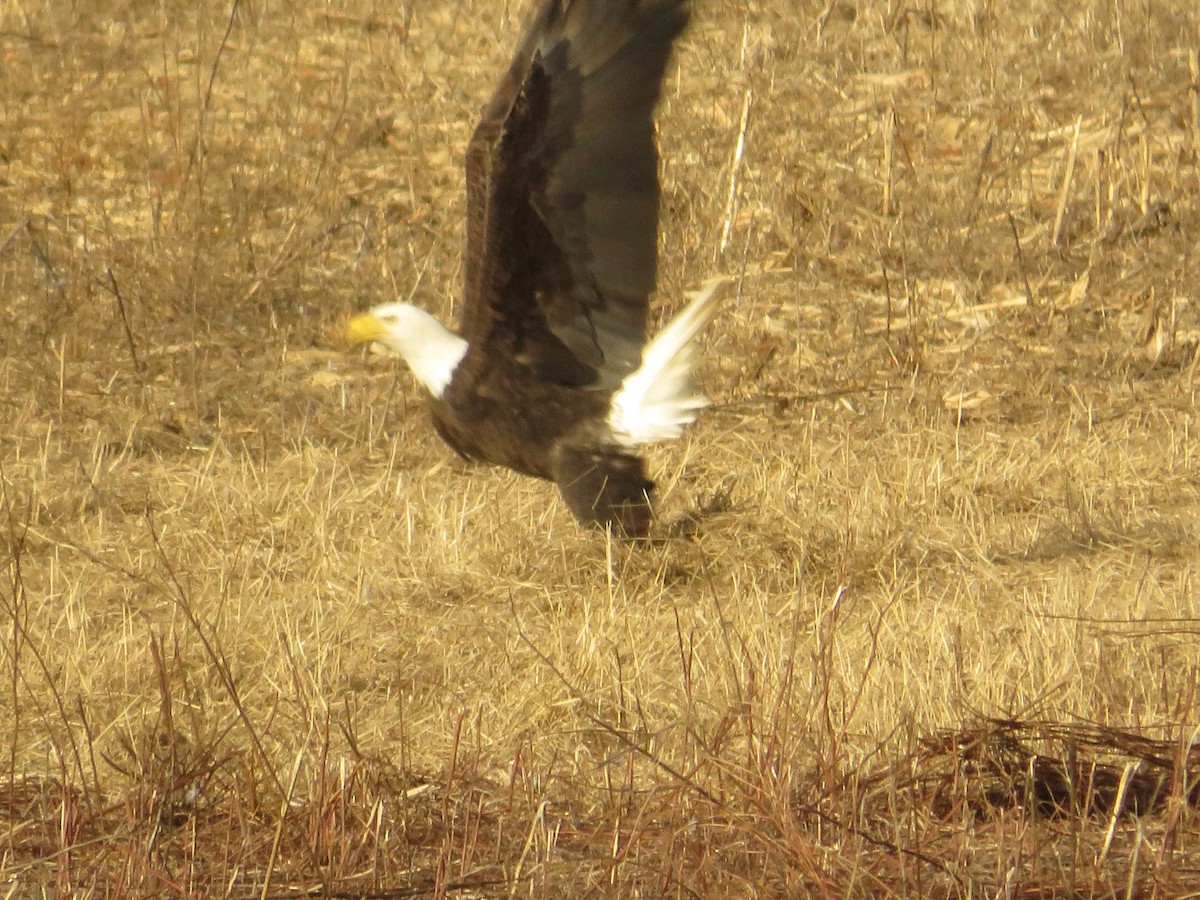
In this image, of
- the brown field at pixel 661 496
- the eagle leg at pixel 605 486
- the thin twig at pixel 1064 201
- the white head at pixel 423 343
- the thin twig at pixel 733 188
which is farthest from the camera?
the thin twig at pixel 1064 201

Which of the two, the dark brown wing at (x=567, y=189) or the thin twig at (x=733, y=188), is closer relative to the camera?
the dark brown wing at (x=567, y=189)

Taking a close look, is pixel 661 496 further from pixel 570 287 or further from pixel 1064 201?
pixel 1064 201

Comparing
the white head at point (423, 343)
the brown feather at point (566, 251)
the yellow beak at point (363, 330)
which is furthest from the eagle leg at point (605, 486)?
the yellow beak at point (363, 330)

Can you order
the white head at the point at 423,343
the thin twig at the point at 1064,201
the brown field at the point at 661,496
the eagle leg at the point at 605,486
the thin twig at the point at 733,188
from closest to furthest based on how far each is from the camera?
the brown field at the point at 661,496, the eagle leg at the point at 605,486, the white head at the point at 423,343, the thin twig at the point at 733,188, the thin twig at the point at 1064,201

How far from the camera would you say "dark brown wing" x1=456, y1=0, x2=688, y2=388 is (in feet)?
17.1

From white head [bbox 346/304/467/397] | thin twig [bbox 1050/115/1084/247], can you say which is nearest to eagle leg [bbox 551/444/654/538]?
white head [bbox 346/304/467/397]

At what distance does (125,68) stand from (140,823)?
810 centimetres

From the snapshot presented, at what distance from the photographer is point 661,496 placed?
5.88 metres

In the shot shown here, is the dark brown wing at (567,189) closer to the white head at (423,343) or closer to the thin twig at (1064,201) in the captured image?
the white head at (423,343)

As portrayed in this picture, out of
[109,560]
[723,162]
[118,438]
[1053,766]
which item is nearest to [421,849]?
[1053,766]

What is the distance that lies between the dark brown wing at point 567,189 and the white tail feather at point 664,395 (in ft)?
0.38

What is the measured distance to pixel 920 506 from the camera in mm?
5594

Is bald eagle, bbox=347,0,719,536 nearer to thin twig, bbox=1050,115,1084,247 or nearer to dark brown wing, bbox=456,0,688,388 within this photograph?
dark brown wing, bbox=456,0,688,388

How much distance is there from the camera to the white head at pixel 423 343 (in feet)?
18.6
